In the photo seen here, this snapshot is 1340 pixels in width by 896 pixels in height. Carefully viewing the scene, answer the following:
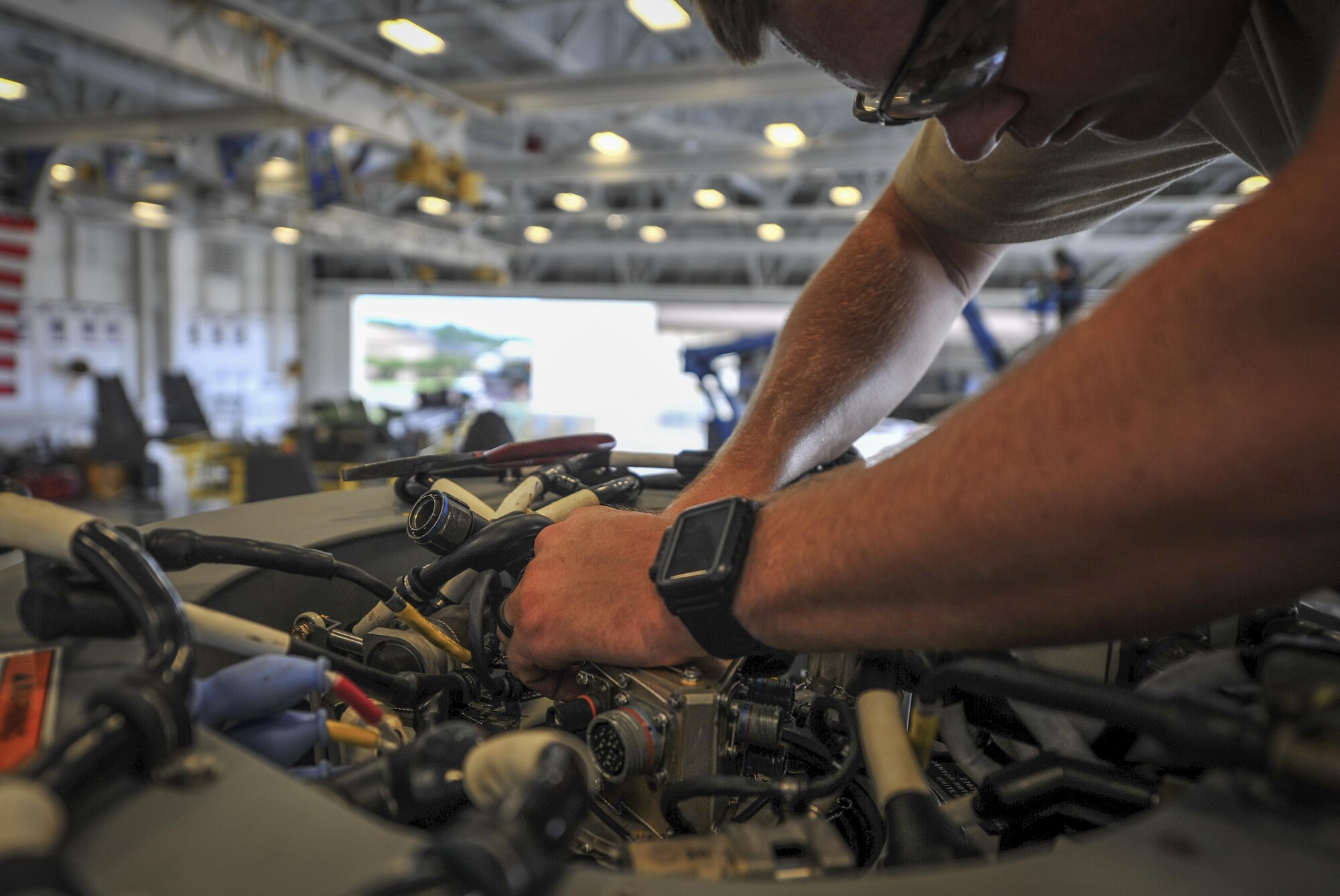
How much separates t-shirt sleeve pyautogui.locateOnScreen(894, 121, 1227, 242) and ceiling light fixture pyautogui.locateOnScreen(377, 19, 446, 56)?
386cm

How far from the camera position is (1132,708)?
39cm

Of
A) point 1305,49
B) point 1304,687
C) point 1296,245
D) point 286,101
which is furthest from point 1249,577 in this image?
point 286,101

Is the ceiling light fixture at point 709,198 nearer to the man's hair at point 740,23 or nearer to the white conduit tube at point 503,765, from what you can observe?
the man's hair at point 740,23

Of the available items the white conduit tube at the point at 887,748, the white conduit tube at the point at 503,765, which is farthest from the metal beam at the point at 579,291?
the white conduit tube at the point at 503,765

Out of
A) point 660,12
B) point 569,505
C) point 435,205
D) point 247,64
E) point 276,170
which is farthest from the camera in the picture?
point 435,205

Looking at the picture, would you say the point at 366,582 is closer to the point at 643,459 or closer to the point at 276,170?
the point at 643,459

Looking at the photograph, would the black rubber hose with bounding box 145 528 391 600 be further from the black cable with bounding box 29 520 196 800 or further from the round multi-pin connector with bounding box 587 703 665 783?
the round multi-pin connector with bounding box 587 703 665 783

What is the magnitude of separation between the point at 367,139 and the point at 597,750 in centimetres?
600

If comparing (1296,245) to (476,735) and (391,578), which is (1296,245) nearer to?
(476,735)

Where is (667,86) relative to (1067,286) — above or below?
above

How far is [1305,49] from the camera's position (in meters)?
0.70

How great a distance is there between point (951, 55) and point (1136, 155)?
527 mm

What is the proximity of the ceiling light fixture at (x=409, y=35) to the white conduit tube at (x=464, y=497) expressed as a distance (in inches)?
165

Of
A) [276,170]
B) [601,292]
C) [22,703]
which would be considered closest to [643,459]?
[22,703]
